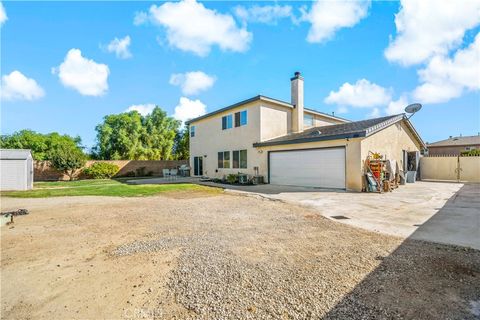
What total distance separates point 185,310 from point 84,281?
158 centimetres

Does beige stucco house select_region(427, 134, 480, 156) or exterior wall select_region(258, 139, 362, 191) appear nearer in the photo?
exterior wall select_region(258, 139, 362, 191)

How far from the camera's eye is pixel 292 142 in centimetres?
1346

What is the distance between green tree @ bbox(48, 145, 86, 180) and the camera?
1805 centimetres

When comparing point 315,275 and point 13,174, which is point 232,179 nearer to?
point 13,174

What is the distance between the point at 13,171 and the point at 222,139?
42.2ft

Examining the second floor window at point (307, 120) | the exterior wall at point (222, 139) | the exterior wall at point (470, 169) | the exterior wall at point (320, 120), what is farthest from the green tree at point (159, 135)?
the exterior wall at point (470, 169)

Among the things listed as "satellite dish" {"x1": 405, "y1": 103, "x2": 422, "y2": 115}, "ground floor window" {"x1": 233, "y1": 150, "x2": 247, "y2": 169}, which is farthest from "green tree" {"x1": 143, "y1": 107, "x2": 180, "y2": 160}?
"satellite dish" {"x1": 405, "y1": 103, "x2": 422, "y2": 115}

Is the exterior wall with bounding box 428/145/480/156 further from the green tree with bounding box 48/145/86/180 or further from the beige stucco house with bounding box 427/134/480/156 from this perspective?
the green tree with bounding box 48/145/86/180

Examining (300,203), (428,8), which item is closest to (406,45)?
(428,8)

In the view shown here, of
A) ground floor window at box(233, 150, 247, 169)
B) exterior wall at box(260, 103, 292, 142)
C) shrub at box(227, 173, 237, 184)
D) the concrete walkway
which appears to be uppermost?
exterior wall at box(260, 103, 292, 142)

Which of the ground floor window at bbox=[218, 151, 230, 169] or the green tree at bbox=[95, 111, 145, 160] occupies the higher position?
the green tree at bbox=[95, 111, 145, 160]

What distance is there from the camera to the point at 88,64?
14438mm

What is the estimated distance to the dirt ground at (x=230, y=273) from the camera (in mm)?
2404

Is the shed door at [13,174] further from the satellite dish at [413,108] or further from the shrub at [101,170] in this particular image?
the satellite dish at [413,108]
